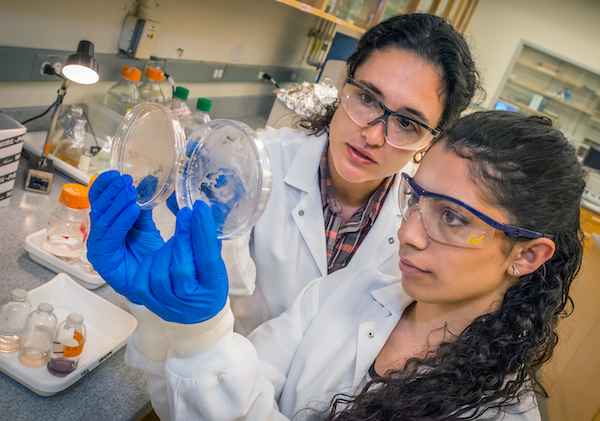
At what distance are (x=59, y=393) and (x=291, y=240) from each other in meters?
0.75

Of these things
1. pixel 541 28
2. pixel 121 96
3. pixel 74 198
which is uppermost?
pixel 541 28

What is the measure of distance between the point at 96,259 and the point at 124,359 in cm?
30

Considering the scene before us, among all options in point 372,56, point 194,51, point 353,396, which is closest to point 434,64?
point 372,56

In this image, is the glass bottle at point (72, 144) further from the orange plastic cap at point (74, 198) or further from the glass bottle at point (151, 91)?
the orange plastic cap at point (74, 198)

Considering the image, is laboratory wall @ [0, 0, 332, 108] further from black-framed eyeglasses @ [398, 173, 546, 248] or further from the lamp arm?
black-framed eyeglasses @ [398, 173, 546, 248]

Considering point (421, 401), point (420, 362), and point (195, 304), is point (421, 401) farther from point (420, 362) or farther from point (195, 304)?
point (195, 304)

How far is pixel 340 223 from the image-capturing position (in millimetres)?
1536

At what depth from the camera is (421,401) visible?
3.07ft

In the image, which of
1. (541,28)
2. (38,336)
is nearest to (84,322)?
(38,336)

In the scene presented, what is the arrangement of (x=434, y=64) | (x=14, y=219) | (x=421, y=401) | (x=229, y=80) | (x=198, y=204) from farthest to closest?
(x=229, y=80)
(x=14, y=219)
(x=434, y=64)
(x=421, y=401)
(x=198, y=204)

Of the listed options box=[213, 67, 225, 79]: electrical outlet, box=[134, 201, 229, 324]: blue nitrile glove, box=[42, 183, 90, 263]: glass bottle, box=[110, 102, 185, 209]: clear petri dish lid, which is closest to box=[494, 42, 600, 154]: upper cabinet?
box=[213, 67, 225, 79]: electrical outlet

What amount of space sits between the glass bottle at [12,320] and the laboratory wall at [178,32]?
1018 millimetres

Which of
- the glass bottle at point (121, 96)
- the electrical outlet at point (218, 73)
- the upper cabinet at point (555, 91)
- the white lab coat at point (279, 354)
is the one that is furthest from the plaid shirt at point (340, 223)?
the upper cabinet at point (555, 91)

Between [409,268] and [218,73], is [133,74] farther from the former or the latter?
[409,268]
